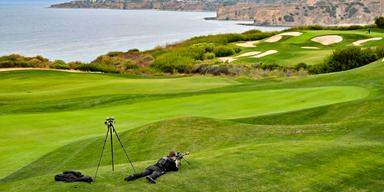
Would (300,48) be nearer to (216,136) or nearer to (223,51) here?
(223,51)

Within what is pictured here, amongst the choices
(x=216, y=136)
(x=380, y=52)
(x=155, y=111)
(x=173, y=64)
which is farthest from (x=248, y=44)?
(x=216, y=136)

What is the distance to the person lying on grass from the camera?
11297mm

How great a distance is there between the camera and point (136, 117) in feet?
84.3

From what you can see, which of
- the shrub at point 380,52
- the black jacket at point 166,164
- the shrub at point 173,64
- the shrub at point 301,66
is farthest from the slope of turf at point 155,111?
the shrub at point 173,64

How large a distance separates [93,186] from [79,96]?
86.1 ft

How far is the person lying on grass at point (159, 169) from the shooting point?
11.3 m

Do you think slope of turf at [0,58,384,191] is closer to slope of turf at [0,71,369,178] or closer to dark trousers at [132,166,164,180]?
slope of turf at [0,71,369,178]

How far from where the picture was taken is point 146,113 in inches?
1045

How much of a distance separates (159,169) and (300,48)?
5426 centimetres

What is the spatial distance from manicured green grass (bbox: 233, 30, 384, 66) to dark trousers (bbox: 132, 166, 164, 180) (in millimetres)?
43403

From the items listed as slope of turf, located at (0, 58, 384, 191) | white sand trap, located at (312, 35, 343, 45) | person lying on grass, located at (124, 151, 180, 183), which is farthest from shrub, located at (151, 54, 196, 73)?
person lying on grass, located at (124, 151, 180, 183)

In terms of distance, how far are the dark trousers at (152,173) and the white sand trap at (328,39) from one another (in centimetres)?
5720

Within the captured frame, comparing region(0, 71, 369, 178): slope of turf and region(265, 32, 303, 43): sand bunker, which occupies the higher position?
region(265, 32, 303, 43): sand bunker

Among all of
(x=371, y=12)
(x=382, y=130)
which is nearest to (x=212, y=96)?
(x=382, y=130)
